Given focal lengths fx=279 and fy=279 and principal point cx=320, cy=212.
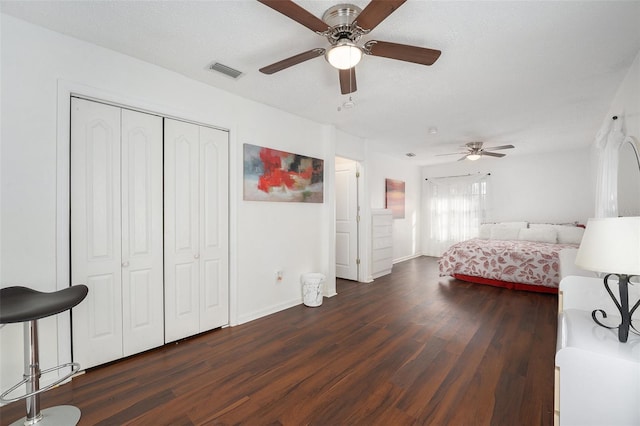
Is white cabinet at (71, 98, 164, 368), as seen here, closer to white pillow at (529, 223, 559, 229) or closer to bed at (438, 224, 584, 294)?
bed at (438, 224, 584, 294)

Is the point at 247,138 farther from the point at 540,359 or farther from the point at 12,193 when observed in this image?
the point at 540,359

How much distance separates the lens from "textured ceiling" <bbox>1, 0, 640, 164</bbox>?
179 cm

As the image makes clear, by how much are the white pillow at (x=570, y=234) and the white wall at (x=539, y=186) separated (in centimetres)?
72

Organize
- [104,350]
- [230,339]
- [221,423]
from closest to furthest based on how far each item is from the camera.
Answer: [221,423] < [104,350] < [230,339]

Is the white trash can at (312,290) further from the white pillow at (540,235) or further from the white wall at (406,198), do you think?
the white pillow at (540,235)

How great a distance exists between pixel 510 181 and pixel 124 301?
7.47 m

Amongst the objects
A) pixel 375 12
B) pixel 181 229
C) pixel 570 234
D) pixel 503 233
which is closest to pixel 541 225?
pixel 570 234

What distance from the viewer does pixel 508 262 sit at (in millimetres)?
4508

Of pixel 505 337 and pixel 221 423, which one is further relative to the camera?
pixel 505 337

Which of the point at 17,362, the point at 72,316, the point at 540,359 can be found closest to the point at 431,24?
the point at 540,359

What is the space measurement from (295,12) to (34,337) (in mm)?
2389

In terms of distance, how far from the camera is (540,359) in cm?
237

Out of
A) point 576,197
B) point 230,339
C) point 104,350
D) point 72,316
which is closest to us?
point 72,316

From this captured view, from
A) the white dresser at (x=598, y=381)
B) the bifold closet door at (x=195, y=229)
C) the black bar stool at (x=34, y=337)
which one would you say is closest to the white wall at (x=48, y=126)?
the bifold closet door at (x=195, y=229)
